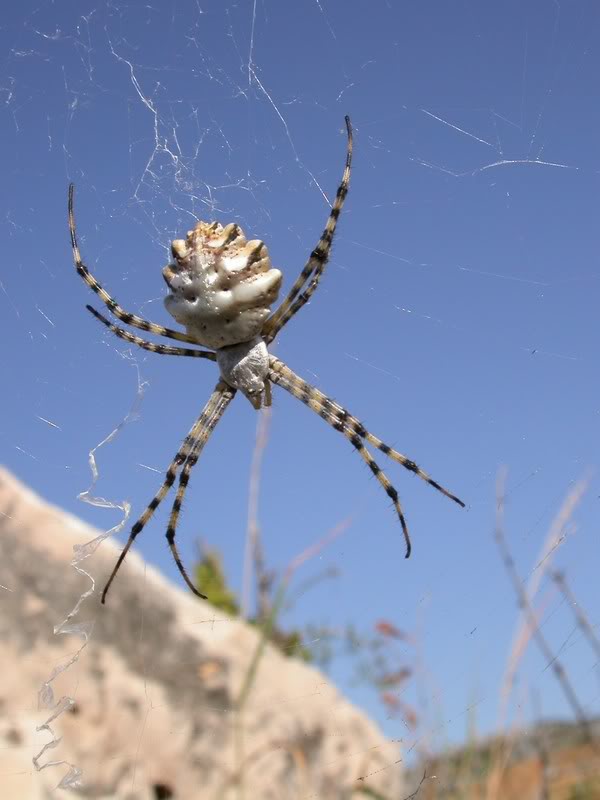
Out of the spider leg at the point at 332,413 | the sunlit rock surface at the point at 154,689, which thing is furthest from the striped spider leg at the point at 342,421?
the sunlit rock surface at the point at 154,689

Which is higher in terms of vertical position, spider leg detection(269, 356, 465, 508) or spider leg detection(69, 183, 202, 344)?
spider leg detection(69, 183, 202, 344)

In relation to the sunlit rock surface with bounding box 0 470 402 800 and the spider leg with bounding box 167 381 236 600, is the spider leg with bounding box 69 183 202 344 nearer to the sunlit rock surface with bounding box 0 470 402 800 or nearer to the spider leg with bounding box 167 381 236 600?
the spider leg with bounding box 167 381 236 600

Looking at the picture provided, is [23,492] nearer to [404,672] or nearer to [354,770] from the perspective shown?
[354,770]

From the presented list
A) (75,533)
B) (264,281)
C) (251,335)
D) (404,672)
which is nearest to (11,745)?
(404,672)

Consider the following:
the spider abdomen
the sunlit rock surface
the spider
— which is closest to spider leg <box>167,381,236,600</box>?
the spider

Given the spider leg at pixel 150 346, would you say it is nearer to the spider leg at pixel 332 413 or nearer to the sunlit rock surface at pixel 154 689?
the spider leg at pixel 332 413

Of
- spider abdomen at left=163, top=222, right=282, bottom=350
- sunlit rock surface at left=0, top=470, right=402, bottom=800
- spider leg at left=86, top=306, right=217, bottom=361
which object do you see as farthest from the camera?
sunlit rock surface at left=0, top=470, right=402, bottom=800

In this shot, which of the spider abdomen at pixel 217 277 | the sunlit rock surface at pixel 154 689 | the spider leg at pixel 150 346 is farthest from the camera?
the sunlit rock surface at pixel 154 689
